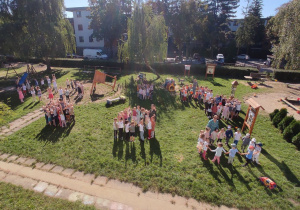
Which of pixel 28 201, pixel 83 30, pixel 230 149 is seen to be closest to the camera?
pixel 28 201

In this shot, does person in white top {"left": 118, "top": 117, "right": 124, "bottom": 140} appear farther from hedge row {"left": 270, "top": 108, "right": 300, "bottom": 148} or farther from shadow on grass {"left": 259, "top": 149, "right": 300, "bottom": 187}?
hedge row {"left": 270, "top": 108, "right": 300, "bottom": 148}

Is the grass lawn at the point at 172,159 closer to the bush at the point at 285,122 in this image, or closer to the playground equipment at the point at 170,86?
the bush at the point at 285,122

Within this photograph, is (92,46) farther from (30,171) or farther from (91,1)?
(30,171)

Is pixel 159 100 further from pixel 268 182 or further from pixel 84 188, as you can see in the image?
pixel 268 182

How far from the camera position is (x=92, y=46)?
151 feet

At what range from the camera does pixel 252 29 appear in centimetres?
4097

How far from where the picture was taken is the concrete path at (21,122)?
11.2m

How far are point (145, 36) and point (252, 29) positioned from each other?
32845 mm

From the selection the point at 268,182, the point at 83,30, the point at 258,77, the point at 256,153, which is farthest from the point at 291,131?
the point at 83,30

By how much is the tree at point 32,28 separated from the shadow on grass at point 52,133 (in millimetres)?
16211

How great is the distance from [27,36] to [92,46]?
25222 mm

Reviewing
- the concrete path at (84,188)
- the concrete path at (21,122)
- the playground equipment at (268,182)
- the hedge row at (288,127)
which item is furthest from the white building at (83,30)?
the playground equipment at (268,182)

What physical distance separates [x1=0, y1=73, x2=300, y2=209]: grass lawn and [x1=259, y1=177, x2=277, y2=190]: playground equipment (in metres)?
0.18

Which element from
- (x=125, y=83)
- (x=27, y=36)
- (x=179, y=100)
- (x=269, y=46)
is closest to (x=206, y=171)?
(x=179, y=100)
